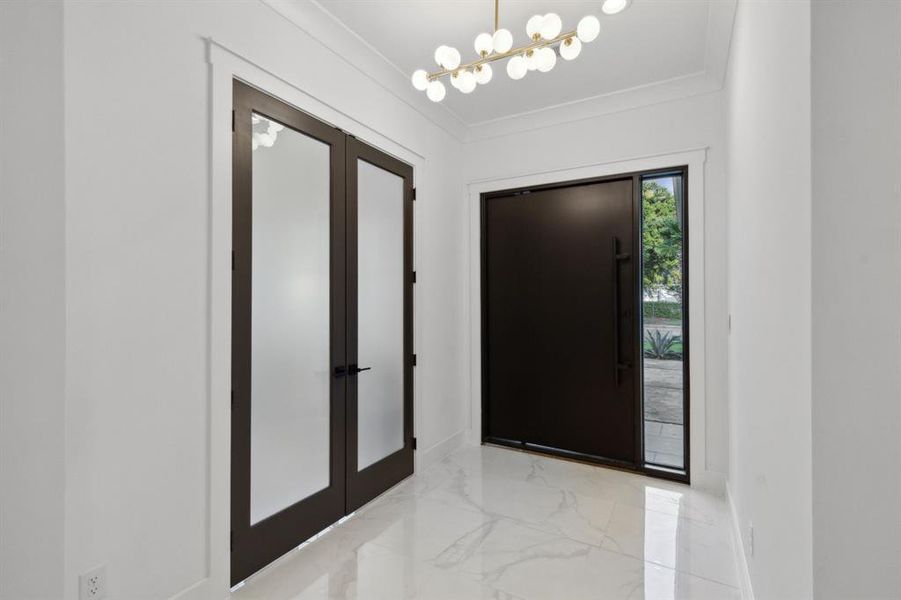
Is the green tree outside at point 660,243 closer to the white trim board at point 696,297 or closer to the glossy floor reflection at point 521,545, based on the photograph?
the white trim board at point 696,297

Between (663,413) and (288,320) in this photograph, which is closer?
(288,320)

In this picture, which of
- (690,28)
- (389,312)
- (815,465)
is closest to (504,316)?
(389,312)

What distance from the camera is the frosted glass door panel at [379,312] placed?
8.95 feet

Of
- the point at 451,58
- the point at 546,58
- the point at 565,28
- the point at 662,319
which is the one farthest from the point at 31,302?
the point at 662,319

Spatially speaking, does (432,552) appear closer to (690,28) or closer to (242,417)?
(242,417)

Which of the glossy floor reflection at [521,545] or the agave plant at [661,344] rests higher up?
the agave plant at [661,344]

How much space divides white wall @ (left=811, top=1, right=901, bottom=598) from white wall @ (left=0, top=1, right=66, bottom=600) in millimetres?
1742

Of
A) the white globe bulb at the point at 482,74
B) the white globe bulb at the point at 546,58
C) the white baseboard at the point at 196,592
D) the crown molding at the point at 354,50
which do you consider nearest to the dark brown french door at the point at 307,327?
the white baseboard at the point at 196,592

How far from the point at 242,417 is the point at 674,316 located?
2848mm

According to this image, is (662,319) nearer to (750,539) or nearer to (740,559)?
(740,559)

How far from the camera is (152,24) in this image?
1.61 meters

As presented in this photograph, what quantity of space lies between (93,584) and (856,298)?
2.18 meters

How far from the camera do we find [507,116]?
3.59 metres

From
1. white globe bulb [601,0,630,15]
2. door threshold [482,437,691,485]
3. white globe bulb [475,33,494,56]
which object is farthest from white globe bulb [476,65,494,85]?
door threshold [482,437,691,485]
